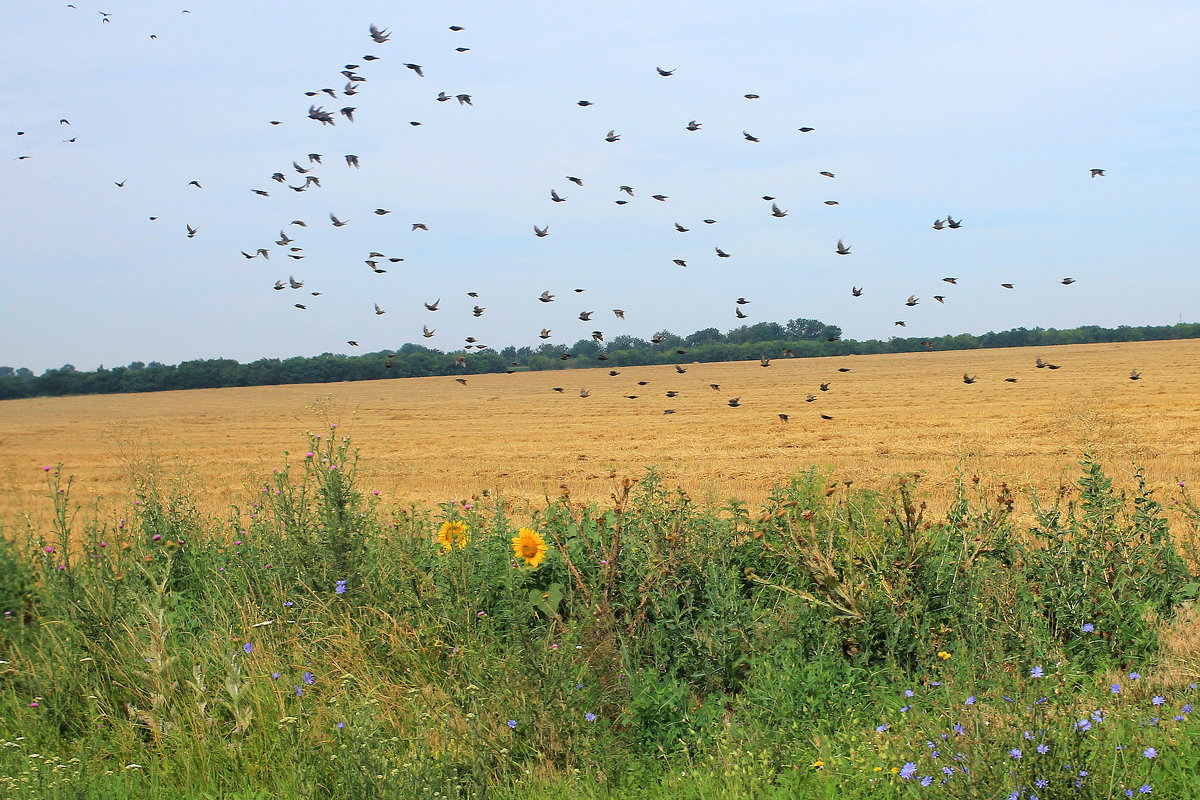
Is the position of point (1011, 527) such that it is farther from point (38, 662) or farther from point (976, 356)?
point (976, 356)

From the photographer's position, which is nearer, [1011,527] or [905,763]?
[905,763]

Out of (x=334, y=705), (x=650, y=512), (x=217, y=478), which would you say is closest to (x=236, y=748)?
(x=334, y=705)

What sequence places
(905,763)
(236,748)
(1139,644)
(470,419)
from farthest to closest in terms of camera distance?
(470,419)
(1139,644)
(236,748)
(905,763)

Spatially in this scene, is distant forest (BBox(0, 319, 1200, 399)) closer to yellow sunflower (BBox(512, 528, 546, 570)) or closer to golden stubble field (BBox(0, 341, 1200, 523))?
golden stubble field (BBox(0, 341, 1200, 523))

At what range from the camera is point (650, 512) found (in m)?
5.32

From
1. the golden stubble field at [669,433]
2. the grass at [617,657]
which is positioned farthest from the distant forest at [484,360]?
the grass at [617,657]

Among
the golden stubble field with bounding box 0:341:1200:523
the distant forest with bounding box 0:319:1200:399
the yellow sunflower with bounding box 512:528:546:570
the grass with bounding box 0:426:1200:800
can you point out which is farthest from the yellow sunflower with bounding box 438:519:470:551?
the distant forest with bounding box 0:319:1200:399

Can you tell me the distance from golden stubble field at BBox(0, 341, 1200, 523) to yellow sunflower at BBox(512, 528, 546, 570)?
1656mm

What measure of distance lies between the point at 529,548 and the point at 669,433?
57.7ft

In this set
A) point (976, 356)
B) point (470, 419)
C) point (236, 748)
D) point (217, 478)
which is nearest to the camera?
point (236, 748)

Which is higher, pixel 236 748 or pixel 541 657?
pixel 541 657

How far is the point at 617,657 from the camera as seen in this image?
4184 mm

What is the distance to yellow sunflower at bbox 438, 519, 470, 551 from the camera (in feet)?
16.9

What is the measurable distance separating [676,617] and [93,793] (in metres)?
2.62
